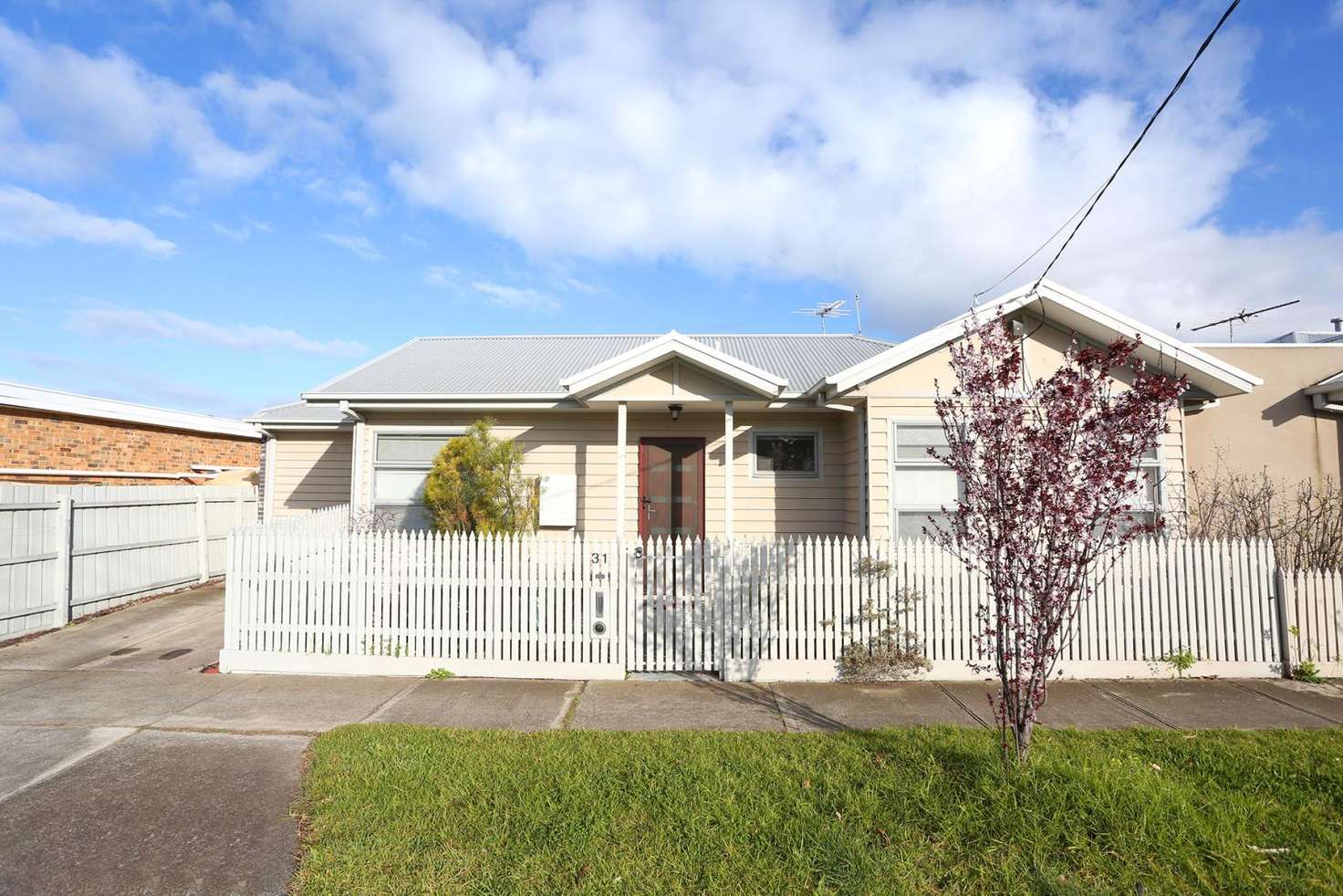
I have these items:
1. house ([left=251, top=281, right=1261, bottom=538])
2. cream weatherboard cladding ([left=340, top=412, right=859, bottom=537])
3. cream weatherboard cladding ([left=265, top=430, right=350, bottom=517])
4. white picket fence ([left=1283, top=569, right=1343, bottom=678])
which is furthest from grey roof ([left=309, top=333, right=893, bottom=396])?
white picket fence ([left=1283, top=569, right=1343, bottom=678])

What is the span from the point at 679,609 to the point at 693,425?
389 centimetres

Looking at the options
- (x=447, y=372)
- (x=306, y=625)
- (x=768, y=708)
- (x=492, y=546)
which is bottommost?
(x=768, y=708)

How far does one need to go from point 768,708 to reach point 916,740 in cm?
137

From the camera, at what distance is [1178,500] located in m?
8.17

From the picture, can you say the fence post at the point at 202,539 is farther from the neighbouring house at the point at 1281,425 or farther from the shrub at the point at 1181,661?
the neighbouring house at the point at 1281,425

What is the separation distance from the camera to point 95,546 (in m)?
9.54

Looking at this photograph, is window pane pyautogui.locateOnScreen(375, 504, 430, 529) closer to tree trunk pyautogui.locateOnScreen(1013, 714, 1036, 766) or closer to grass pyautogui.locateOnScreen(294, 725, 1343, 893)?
grass pyautogui.locateOnScreen(294, 725, 1343, 893)

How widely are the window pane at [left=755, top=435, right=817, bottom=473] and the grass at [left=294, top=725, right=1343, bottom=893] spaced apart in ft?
18.0

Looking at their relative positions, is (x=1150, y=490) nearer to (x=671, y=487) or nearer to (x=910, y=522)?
(x=910, y=522)

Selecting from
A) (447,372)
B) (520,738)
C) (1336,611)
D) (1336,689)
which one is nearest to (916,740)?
(520,738)

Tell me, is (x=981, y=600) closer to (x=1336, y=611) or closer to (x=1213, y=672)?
(x=1213, y=672)

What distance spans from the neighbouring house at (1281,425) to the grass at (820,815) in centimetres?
576

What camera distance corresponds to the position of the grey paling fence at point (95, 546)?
8.31 meters

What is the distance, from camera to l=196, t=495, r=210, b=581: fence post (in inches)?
466
